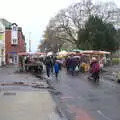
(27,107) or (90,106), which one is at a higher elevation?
(27,107)

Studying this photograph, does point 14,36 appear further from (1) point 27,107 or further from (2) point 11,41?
(1) point 27,107

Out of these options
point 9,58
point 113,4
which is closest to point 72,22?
point 113,4

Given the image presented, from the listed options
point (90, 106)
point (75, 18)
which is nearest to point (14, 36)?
point (75, 18)

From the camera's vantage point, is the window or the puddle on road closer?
the puddle on road

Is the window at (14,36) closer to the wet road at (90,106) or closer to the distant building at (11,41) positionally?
the distant building at (11,41)

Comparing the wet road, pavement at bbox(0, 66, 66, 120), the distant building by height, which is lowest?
the wet road

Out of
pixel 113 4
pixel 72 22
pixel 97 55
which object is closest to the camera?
pixel 97 55

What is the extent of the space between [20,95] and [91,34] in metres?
60.9

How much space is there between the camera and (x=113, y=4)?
95.6m

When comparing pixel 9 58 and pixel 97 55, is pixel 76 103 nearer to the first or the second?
pixel 97 55

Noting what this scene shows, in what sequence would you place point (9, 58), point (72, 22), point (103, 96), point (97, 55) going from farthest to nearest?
point (9, 58), point (72, 22), point (97, 55), point (103, 96)

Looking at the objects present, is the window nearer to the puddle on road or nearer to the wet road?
the wet road

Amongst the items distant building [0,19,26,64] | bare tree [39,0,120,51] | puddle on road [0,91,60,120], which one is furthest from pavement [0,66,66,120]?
distant building [0,19,26,64]

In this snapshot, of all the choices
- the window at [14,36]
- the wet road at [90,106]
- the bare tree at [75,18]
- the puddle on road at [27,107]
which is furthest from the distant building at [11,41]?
the puddle on road at [27,107]
